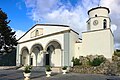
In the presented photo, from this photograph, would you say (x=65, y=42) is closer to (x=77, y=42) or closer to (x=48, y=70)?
(x=77, y=42)

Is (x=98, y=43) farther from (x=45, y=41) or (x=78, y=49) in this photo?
(x=45, y=41)

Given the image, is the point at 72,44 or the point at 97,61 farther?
the point at 72,44

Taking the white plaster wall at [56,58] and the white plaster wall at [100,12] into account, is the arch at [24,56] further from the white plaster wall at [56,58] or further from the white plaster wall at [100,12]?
the white plaster wall at [100,12]

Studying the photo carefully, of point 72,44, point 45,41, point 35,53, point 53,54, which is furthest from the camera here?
point 35,53

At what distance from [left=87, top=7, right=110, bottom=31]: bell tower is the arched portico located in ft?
21.8

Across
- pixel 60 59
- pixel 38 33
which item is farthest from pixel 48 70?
pixel 38 33

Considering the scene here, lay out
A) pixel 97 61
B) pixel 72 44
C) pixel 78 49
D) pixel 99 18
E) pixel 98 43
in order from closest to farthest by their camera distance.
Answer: pixel 97 61, pixel 98 43, pixel 99 18, pixel 78 49, pixel 72 44

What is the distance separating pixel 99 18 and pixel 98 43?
14.0ft

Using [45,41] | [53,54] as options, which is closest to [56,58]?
[53,54]

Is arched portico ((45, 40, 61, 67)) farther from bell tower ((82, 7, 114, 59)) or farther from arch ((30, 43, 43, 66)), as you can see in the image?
bell tower ((82, 7, 114, 59))

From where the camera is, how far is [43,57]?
119 feet

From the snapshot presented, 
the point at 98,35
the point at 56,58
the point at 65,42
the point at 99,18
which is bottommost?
the point at 56,58

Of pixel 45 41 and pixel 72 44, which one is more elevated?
pixel 45 41

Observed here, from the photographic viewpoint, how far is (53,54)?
36.5 m
